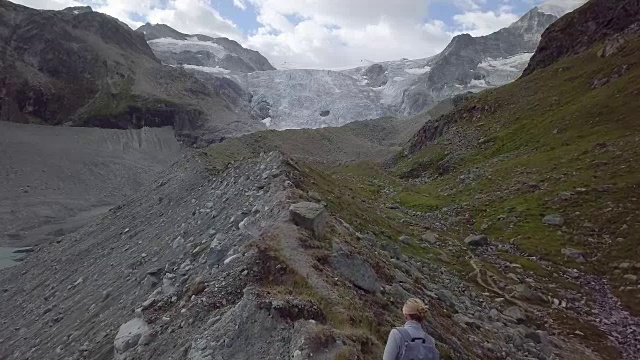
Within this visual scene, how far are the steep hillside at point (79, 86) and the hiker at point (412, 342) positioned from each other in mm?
173140

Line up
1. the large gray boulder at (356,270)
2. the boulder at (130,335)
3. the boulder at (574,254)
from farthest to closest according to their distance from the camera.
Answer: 1. the boulder at (574,254)
2. the large gray boulder at (356,270)
3. the boulder at (130,335)

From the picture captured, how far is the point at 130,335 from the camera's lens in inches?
527

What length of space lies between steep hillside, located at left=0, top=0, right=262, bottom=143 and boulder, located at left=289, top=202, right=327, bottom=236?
16525 centimetres

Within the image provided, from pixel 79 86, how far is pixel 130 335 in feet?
617

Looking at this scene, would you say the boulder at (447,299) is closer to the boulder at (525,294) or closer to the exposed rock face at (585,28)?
the boulder at (525,294)

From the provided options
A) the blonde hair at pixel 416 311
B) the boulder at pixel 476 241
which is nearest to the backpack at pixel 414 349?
the blonde hair at pixel 416 311

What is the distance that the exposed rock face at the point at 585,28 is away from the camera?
78.9m

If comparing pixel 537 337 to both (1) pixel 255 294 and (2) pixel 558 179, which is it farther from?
(2) pixel 558 179

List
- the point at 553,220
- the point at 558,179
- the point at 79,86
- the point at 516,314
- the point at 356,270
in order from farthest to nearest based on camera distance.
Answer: the point at 79,86 < the point at 558,179 < the point at 553,220 < the point at 516,314 < the point at 356,270

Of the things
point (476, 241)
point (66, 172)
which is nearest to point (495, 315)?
point (476, 241)

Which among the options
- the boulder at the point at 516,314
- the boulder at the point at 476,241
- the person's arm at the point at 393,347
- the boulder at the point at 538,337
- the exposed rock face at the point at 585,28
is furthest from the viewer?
the exposed rock face at the point at 585,28

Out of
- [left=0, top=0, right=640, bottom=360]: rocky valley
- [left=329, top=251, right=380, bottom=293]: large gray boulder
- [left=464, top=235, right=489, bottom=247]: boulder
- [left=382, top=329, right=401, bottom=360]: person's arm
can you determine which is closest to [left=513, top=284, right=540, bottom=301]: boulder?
[left=0, top=0, right=640, bottom=360]: rocky valley

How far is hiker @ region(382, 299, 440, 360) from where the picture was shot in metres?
7.91

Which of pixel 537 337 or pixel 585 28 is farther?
pixel 585 28
